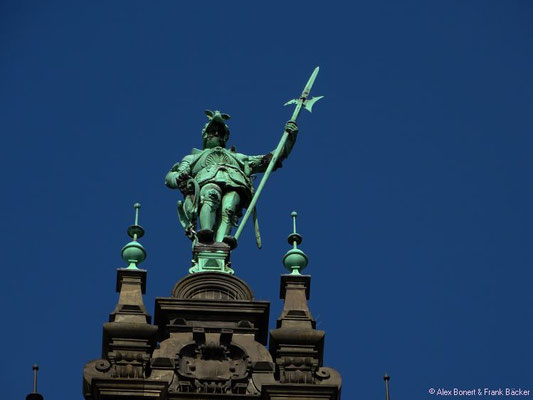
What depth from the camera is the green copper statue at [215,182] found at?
38.7 metres

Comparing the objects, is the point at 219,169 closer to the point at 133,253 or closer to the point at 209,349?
the point at 133,253

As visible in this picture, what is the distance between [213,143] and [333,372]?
23.6 feet

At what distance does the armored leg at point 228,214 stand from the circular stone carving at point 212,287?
71.8 inches

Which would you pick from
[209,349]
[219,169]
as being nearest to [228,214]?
[219,169]

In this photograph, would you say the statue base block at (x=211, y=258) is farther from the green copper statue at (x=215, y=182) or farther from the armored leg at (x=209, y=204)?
the armored leg at (x=209, y=204)

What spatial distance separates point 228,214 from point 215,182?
0.70 metres

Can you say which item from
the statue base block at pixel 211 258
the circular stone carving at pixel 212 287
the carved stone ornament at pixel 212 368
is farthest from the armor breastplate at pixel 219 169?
the carved stone ornament at pixel 212 368

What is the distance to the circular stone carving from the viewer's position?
3650cm

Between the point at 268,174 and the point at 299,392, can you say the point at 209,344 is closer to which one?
the point at 299,392

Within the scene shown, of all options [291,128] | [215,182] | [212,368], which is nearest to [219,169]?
[215,182]

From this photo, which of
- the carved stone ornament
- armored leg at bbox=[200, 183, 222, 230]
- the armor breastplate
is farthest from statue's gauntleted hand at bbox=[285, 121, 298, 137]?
the carved stone ornament

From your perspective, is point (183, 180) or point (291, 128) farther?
point (291, 128)

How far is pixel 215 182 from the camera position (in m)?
39.1

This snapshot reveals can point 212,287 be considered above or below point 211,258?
below
